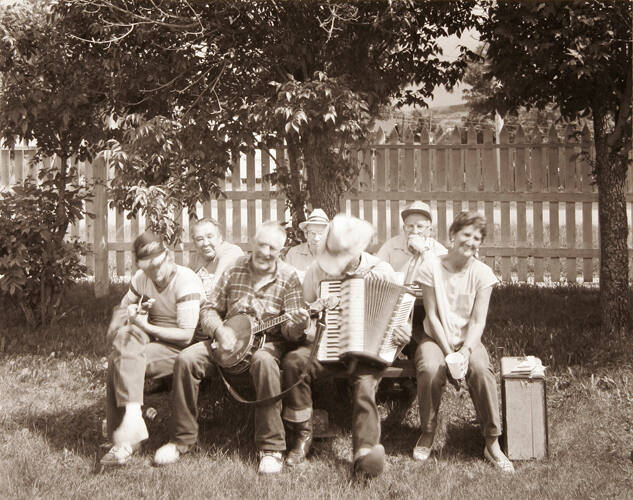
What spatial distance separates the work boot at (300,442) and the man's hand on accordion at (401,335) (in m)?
0.71

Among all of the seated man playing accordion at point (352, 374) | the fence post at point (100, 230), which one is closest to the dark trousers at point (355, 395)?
the seated man playing accordion at point (352, 374)

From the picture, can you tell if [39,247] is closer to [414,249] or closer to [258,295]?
[258,295]

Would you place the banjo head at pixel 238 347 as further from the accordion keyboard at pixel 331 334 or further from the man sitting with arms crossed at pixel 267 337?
the accordion keyboard at pixel 331 334

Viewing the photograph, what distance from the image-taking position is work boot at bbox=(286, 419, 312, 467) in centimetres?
489

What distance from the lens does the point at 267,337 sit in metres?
5.20

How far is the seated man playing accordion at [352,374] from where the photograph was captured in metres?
4.79

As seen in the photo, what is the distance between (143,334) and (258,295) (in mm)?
742

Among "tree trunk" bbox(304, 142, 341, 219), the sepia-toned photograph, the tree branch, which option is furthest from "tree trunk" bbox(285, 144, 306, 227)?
the tree branch

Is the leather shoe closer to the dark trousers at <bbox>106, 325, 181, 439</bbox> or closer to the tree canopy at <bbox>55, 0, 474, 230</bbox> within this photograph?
the dark trousers at <bbox>106, 325, 181, 439</bbox>

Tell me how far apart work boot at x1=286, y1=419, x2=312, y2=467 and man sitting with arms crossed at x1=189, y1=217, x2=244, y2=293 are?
1.46m

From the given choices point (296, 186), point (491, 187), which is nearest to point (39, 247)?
point (296, 186)

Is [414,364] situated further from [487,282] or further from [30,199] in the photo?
[30,199]

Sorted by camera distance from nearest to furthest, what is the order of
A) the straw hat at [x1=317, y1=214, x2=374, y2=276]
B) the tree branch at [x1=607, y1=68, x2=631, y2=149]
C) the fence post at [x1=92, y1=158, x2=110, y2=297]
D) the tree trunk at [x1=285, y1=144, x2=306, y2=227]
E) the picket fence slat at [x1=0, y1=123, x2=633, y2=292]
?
the straw hat at [x1=317, y1=214, x2=374, y2=276]
the tree branch at [x1=607, y1=68, x2=631, y2=149]
the tree trunk at [x1=285, y1=144, x2=306, y2=227]
the picket fence slat at [x1=0, y1=123, x2=633, y2=292]
the fence post at [x1=92, y1=158, x2=110, y2=297]

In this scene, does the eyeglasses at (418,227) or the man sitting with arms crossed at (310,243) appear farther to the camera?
the man sitting with arms crossed at (310,243)
